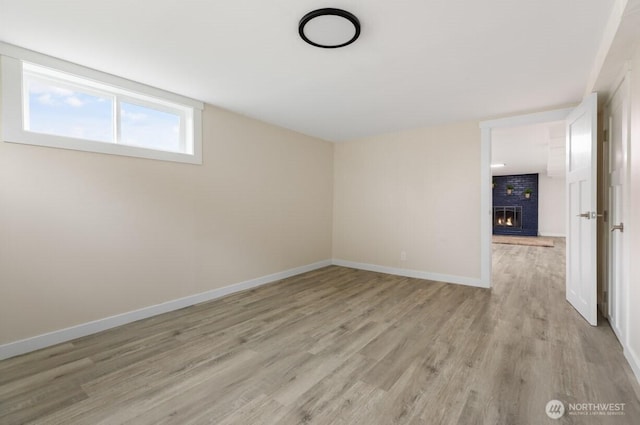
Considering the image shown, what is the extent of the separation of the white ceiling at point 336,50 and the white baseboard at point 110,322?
221 cm

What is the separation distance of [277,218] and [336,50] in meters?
2.57

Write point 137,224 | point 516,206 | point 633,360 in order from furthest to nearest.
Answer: point 516,206
point 137,224
point 633,360

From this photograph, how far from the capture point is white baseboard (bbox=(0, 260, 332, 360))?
7.10 ft

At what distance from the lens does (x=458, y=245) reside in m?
4.07

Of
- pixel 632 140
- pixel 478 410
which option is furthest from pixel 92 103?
pixel 632 140

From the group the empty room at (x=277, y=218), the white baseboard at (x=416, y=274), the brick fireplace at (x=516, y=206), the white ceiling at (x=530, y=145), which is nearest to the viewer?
the empty room at (x=277, y=218)

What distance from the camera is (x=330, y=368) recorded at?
1939mm

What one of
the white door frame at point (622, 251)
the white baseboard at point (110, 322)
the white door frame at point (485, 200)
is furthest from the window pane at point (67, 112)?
the white door frame at point (485, 200)

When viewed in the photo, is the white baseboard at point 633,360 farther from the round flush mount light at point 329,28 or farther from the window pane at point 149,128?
the window pane at point 149,128

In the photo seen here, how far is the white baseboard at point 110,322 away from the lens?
216 centimetres

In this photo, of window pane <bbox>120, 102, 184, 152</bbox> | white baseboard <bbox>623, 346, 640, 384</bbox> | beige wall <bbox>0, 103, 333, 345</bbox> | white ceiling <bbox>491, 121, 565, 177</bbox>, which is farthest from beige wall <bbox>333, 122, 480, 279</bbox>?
window pane <bbox>120, 102, 184, 152</bbox>

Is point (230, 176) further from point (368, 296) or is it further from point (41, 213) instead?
point (368, 296)

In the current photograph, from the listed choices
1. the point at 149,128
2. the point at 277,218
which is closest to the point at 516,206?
the point at 277,218

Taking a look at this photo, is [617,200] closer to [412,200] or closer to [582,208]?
[582,208]
